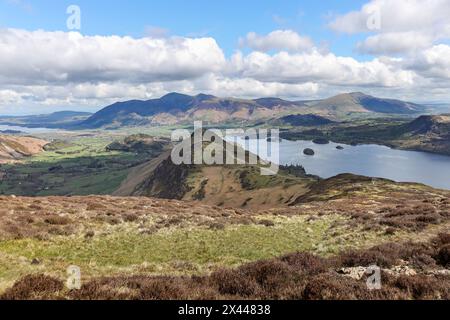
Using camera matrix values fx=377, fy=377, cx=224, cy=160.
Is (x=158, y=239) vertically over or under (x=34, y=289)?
under

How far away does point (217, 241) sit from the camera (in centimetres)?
2550

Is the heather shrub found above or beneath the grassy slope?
above

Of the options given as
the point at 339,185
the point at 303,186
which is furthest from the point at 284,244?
the point at 303,186

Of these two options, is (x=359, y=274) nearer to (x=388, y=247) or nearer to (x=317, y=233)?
(x=388, y=247)

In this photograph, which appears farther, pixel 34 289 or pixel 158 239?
pixel 158 239

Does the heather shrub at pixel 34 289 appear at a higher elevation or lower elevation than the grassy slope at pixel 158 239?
higher

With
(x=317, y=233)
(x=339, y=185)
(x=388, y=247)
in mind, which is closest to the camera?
(x=388, y=247)

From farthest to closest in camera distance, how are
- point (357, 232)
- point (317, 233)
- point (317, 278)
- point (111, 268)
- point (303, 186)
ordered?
point (303, 186) → point (317, 233) → point (357, 232) → point (111, 268) → point (317, 278)

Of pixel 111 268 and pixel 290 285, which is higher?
pixel 290 285

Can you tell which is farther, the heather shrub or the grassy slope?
the grassy slope

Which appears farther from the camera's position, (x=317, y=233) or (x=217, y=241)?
(x=317, y=233)

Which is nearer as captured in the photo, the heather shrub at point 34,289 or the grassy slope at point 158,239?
the heather shrub at point 34,289
